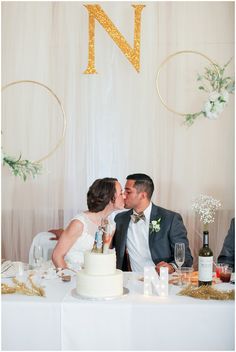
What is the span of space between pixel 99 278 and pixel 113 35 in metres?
3.37

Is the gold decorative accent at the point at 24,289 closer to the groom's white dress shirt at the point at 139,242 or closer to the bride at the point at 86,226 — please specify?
the bride at the point at 86,226

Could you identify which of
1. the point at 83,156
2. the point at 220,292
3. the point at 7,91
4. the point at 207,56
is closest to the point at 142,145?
the point at 83,156

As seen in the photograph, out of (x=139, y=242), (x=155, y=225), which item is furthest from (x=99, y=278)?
(x=139, y=242)

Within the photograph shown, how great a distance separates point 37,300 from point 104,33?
11.7ft

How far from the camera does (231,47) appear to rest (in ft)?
17.5

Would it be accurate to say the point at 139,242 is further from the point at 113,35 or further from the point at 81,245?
the point at 113,35

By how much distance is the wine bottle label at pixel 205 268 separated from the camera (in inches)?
113

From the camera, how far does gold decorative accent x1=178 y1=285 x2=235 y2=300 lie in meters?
2.68

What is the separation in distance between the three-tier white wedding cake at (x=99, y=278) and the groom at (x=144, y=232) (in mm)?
1275

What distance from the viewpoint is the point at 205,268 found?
2902 mm

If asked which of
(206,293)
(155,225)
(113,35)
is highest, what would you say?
(113,35)

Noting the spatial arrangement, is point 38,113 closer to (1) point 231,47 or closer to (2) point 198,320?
(1) point 231,47

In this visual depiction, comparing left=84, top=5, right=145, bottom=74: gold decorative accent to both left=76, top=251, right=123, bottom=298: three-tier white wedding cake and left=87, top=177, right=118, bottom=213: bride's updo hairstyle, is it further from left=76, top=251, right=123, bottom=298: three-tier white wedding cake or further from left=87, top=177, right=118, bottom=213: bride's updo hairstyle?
left=76, top=251, right=123, bottom=298: three-tier white wedding cake

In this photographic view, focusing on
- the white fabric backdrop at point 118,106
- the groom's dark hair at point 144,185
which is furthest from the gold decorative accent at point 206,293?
the white fabric backdrop at point 118,106
